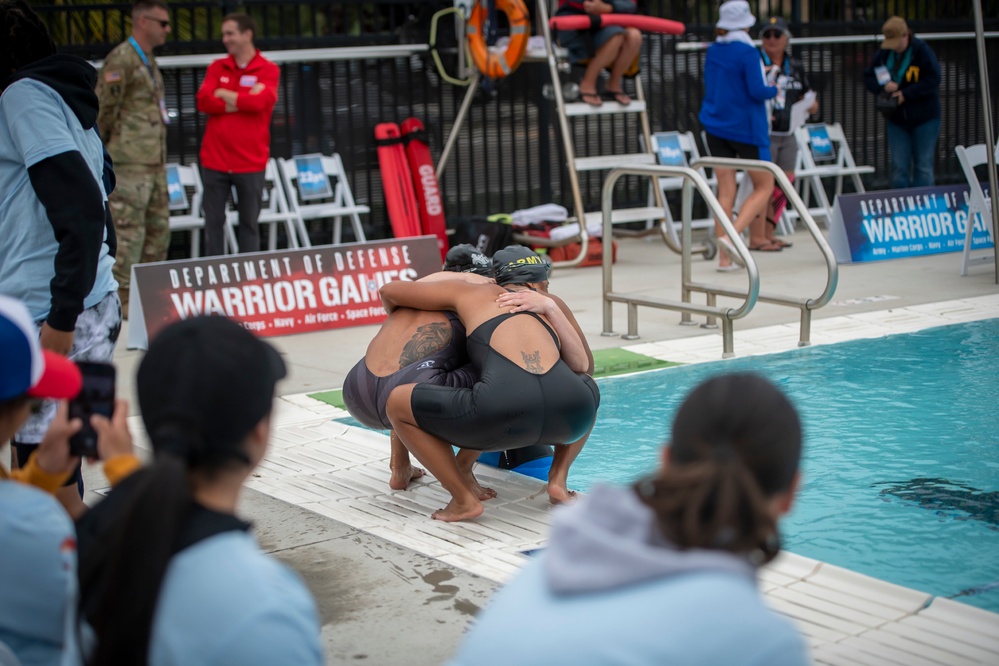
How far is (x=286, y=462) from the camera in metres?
5.44

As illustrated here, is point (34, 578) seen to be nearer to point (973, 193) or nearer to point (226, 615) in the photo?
point (226, 615)

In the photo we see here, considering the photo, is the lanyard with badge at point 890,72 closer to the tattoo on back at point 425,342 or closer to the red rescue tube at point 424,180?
the red rescue tube at point 424,180

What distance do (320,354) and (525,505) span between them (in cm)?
329

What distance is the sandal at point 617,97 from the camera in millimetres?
11109

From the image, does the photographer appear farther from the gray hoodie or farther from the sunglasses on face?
the gray hoodie

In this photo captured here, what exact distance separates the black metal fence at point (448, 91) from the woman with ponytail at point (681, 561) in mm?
9169

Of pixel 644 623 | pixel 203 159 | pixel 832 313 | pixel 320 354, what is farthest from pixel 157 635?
pixel 203 159

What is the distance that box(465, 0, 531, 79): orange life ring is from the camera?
33.9 feet

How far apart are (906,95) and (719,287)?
495 centimetres

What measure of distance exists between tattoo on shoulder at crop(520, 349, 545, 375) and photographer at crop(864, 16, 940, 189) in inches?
328

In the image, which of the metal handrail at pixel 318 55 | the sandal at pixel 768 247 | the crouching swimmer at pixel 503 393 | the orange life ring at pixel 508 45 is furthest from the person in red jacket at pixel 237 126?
the crouching swimmer at pixel 503 393

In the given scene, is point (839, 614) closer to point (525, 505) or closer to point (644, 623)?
point (525, 505)

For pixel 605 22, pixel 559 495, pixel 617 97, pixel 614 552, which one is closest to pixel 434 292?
pixel 559 495

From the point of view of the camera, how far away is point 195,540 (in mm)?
1750
